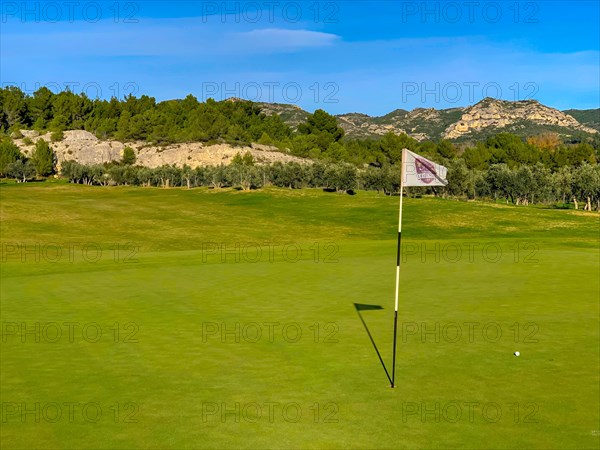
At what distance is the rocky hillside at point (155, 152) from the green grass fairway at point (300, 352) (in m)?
118

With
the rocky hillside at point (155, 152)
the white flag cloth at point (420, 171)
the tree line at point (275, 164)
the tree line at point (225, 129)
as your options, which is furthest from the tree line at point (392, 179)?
the white flag cloth at point (420, 171)

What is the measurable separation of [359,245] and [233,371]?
2961cm

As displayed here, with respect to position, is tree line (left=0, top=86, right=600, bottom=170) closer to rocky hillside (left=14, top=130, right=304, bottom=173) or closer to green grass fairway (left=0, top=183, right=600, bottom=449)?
rocky hillside (left=14, top=130, right=304, bottom=173)

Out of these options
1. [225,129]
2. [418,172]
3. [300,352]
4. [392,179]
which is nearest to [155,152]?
Result: [225,129]

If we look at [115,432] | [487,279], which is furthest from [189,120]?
[115,432]

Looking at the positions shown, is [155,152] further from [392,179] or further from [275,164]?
[392,179]

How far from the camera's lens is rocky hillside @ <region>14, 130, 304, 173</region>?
152250 mm

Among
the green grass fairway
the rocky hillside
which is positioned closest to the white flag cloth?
the green grass fairway

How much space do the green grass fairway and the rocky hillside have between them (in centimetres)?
11820

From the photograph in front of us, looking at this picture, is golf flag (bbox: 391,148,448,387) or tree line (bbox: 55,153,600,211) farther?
tree line (bbox: 55,153,600,211)

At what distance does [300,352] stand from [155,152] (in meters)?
→ 149

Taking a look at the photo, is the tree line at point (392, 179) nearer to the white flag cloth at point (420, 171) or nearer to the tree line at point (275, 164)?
the tree line at point (275, 164)

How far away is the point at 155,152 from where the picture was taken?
156m

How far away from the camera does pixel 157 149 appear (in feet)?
518
